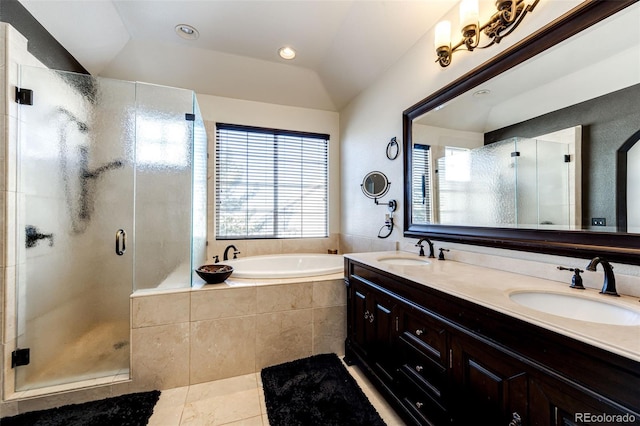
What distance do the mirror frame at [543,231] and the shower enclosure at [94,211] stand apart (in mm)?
1972

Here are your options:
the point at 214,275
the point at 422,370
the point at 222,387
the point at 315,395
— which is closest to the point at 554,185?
the point at 422,370

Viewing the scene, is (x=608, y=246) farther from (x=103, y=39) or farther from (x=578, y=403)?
(x=103, y=39)

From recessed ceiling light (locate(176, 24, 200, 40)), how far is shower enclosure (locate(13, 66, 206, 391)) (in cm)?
69

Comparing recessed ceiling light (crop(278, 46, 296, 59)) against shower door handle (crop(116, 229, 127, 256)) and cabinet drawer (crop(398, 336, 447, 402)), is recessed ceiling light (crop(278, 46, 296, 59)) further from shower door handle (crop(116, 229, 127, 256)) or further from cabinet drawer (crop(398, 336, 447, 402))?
cabinet drawer (crop(398, 336, 447, 402))

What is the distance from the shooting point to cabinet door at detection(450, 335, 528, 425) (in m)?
0.80

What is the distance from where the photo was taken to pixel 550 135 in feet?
3.96

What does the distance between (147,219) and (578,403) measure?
256cm

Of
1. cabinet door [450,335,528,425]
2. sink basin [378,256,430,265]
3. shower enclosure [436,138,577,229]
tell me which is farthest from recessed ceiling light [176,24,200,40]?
cabinet door [450,335,528,425]

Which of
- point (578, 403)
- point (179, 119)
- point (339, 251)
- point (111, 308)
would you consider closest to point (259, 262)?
point (339, 251)

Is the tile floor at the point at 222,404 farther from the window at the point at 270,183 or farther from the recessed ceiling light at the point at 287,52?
the recessed ceiling light at the point at 287,52

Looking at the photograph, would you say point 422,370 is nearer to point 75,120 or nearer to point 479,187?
point 479,187

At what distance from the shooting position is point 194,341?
1733 mm

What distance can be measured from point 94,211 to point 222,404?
1822 mm

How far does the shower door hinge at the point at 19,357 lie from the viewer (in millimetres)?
1492
